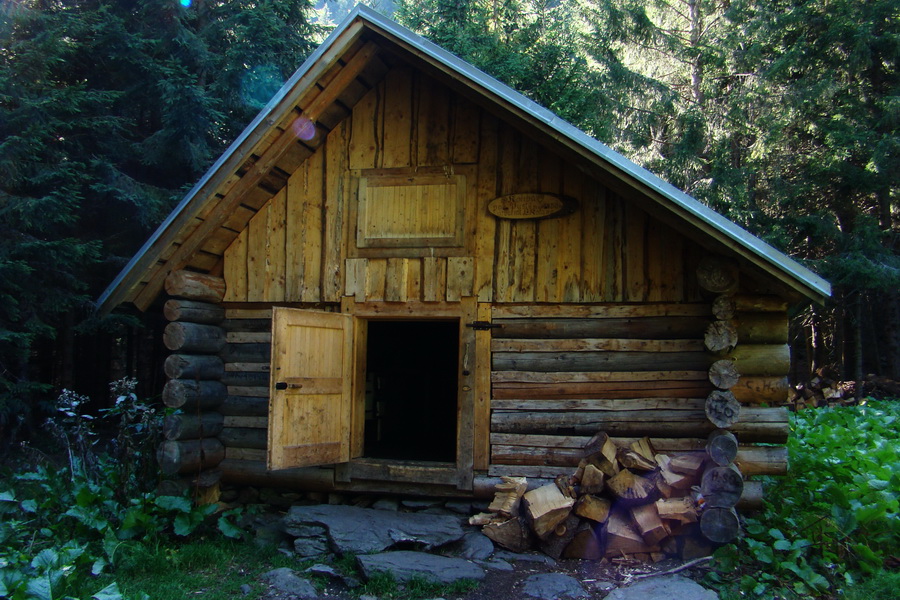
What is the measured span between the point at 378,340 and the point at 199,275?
447cm

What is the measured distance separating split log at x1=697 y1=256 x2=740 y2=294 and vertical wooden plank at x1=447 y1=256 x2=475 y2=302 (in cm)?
249

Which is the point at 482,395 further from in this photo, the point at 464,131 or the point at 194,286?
the point at 194,286

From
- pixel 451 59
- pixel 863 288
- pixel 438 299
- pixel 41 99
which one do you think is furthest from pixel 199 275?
pixel 863 288

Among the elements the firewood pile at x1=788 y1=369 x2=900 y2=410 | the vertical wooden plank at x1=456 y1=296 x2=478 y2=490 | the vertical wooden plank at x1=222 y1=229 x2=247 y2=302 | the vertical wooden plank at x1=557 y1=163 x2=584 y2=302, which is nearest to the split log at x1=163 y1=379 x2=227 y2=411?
the vertical wooden plank at x1=222 y1=229 x2=247 y2=302

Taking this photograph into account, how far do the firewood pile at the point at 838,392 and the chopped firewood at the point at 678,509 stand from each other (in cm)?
999

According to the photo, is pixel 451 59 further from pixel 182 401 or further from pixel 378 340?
pixel 378 340

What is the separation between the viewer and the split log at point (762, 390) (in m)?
6.79

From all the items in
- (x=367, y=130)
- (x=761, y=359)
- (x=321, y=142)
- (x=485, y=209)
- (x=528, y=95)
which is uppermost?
(x=528, y=95)

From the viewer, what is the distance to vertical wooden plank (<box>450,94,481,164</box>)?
7.70 metres

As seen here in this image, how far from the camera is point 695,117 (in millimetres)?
15977

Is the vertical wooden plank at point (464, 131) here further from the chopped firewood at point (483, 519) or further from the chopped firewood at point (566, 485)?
the chopped firewood at point (483, 519)

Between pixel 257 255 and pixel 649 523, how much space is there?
5.44 metres

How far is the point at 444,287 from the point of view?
7.54 metres

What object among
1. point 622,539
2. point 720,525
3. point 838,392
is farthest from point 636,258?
point 838,392
